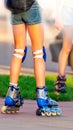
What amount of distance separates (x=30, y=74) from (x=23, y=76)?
0.65 m

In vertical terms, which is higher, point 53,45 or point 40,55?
point 40,55

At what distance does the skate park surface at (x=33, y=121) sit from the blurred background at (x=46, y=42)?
4230 mm

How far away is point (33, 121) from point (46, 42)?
6.11 meters

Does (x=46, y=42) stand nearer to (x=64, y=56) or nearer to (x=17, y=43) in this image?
(x=64, y=56)

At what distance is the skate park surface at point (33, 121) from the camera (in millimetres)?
5984

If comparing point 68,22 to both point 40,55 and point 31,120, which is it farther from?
point 31,120

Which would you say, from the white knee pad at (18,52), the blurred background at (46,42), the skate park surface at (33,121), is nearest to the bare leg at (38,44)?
the white knee pad at (18,52)

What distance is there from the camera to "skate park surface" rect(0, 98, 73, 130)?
5984mm

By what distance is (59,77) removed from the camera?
882 centimetres

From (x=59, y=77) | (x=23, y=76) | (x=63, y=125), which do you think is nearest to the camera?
(x=63, y=125)

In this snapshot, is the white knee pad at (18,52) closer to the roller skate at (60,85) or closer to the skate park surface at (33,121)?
the skate park surface at (33,121)

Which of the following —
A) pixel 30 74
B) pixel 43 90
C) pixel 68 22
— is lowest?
pixel 30 74

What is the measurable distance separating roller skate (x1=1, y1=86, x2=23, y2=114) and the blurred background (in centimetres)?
438

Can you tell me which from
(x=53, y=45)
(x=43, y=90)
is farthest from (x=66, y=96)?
(x=53, y=45)
